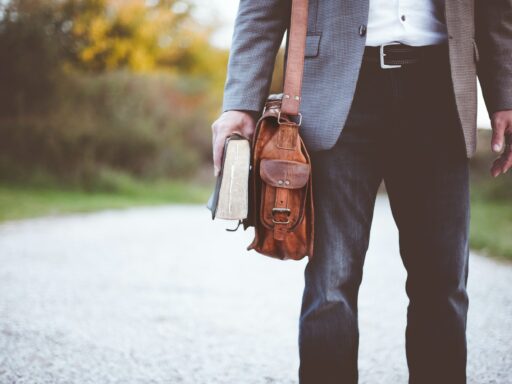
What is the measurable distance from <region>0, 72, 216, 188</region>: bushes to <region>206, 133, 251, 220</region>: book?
45.9 feet

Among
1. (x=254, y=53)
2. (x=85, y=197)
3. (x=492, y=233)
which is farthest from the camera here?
(x=85, y=197)

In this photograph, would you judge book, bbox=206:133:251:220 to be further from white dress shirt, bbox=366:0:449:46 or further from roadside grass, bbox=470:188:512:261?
roadside grass, bbox=470:188:512:261

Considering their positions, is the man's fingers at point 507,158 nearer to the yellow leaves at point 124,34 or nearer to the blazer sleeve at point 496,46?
the blazer sleeve at point 496,46

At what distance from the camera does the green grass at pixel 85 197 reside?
9.95 meters

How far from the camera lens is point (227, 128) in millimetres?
1750

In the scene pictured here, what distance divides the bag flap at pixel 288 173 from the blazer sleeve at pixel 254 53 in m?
0.21

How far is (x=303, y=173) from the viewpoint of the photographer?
1.66 m

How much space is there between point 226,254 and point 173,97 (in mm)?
13667

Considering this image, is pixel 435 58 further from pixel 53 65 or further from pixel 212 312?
pixel 53 65

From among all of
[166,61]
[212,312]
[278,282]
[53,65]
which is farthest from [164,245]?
[166,61]

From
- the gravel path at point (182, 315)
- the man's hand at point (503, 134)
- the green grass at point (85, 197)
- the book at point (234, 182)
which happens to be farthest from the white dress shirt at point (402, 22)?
the green grass at point (85, 197)

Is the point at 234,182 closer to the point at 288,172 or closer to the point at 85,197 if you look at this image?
the point at 288,172

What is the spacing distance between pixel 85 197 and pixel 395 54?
12.6 meters

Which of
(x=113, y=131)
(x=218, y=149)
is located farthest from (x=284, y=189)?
(x=113, y=131)
